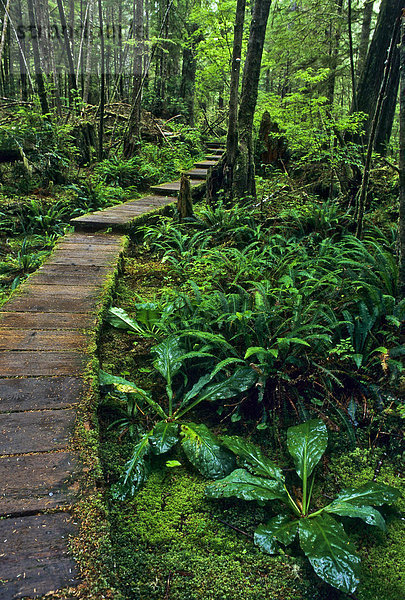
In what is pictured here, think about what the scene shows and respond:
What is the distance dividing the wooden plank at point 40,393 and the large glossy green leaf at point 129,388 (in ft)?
0.54

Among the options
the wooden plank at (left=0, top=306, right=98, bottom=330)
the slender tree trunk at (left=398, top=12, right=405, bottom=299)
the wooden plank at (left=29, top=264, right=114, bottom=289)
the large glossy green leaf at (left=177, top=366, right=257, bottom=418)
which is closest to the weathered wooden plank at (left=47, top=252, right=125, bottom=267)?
the wooden plank at (left=29, top=264, right=114, bottom=289)

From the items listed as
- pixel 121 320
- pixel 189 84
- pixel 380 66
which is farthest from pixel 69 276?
pixel 189 84

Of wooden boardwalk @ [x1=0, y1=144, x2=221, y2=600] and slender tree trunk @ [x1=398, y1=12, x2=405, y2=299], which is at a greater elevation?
slender tree trunk @ [x1=398, y1=12, x2=405, y2=299]

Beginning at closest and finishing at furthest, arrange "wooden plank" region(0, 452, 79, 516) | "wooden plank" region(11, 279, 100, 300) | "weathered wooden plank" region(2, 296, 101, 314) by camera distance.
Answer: "wooden plank" region(0, 452, 79, 516), "weathered wooden plank" region(2, 296, 101, 314), "wooden plank" region(11, 279, 100, 300)

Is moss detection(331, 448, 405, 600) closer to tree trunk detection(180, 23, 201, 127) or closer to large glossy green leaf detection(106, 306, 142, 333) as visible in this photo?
large glossy green leaf detection(106, 306, 142, 333)

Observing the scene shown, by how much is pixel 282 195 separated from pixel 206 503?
508cm

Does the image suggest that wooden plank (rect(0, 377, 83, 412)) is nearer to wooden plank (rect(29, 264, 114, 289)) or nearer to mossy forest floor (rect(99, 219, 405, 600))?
mossy forest floor (rect(99, 219, 405, 600))

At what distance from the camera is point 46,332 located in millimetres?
2748

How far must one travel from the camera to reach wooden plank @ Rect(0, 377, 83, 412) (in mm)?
2074

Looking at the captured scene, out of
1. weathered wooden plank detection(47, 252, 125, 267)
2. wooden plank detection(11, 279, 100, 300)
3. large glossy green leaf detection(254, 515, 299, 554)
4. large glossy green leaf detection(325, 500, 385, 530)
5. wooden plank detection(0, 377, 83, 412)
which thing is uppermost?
weathered wooden plank detection(47, 252, 125, 267)

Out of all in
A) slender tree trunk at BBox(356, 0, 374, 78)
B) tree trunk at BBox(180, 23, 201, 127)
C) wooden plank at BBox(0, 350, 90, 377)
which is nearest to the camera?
wooden plank at BBox(0, 350, 90, 377)

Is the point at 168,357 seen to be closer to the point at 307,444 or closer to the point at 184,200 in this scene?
the point at 307,444

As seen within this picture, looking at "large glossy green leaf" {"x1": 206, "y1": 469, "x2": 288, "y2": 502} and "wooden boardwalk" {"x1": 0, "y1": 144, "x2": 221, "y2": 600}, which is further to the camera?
"large glossy green leaf" {"x1": 206, "y1": 469, "x2": 288, "y2": 502}

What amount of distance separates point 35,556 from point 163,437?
→ 0.90m
